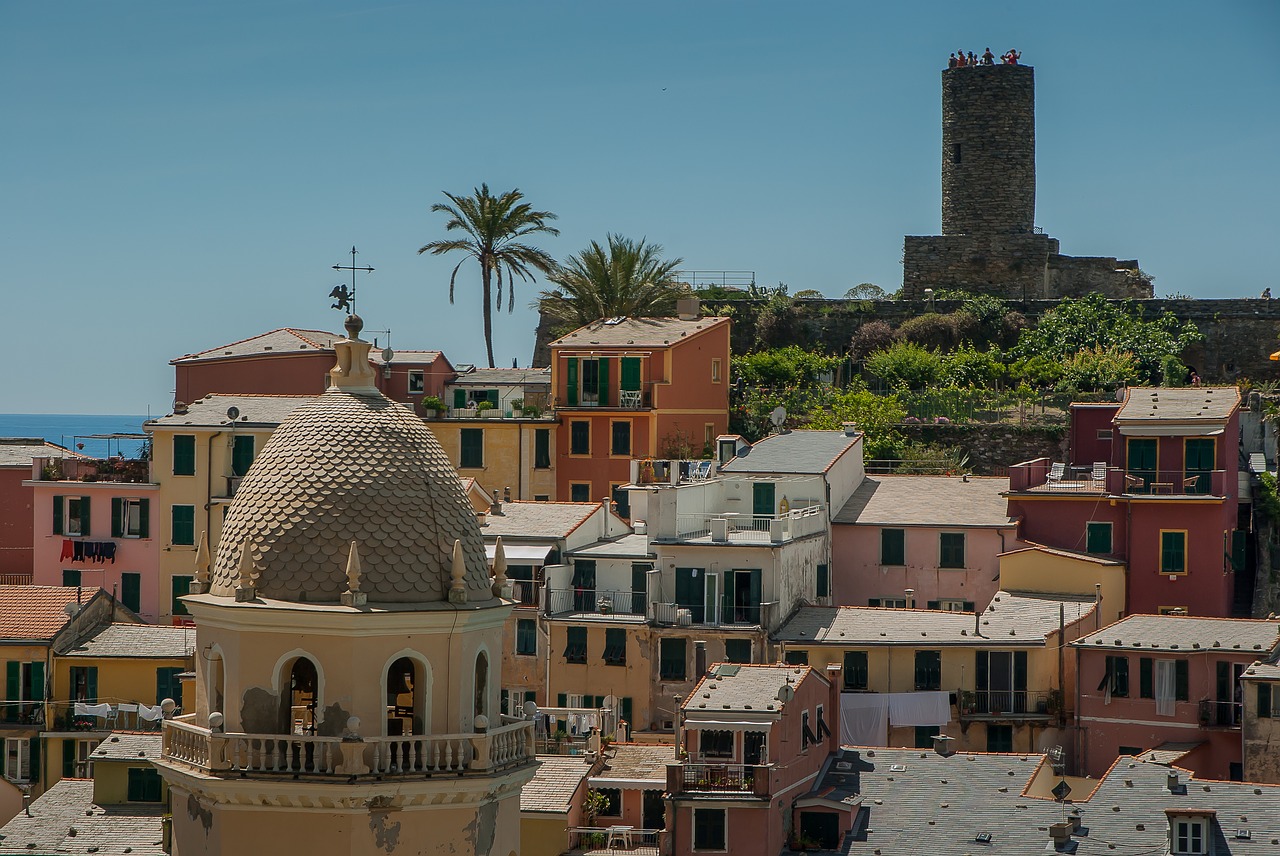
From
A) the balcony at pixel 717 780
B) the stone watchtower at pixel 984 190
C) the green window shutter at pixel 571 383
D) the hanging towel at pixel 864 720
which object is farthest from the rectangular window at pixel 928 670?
the stone watchtower at pixel 984 190

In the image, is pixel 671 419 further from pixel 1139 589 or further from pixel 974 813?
pixel 974 813

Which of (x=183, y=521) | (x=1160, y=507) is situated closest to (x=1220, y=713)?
(x=1160, y=507)

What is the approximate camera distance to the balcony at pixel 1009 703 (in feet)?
163

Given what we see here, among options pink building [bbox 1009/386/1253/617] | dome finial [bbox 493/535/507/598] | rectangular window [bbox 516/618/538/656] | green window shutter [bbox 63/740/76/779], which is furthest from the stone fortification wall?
dome finial [bbox 493/535/507/598]

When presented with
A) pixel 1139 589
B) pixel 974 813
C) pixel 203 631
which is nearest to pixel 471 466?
pixel 1139 589

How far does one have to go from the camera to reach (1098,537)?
5519cm

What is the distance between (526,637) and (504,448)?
13088mm

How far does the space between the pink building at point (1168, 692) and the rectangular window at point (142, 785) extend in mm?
20219

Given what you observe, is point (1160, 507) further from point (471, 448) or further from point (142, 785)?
point (142, 785)

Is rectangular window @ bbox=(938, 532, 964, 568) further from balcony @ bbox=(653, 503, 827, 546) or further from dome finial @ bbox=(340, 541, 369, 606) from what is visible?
dome finial @ bbox=(340, 541, 369, 606)

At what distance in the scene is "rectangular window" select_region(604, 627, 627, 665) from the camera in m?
51.4

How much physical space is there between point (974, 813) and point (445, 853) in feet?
84.6

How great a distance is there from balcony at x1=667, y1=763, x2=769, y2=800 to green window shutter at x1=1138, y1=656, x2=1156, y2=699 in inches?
419

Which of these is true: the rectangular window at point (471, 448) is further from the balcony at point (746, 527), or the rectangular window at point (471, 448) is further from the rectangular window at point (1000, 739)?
the rectangular window at point (1000, 739)
